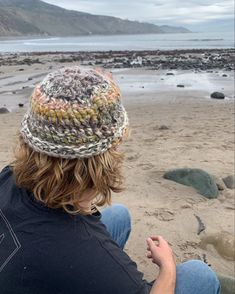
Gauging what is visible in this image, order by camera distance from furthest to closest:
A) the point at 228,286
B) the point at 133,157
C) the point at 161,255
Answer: the point at 133,157 < the point at 228,286 < the point at 161,255

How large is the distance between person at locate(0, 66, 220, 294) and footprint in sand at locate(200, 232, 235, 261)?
2.09 m

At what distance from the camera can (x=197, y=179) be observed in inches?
189

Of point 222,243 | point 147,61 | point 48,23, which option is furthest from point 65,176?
point 48,23

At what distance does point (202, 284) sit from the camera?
82.7 inches

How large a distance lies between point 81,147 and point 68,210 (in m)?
0.22

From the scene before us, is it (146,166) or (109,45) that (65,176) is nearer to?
(146,166)

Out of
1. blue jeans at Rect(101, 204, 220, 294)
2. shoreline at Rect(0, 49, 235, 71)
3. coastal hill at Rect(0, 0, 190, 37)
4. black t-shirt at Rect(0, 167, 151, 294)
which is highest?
coastal hill at Rect(0, 0, 190, 37)

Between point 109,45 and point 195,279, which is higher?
point 195,279

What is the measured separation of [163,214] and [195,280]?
6.97ft

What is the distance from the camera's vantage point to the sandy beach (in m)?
3.72

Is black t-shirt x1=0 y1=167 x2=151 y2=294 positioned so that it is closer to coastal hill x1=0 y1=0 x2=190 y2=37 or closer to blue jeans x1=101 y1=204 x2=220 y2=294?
blue jeans x1=101 y1=204 x2=220 y2=294

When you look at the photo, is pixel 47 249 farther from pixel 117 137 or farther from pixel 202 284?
pixel 202 284

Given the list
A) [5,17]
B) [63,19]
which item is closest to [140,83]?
[5,17]

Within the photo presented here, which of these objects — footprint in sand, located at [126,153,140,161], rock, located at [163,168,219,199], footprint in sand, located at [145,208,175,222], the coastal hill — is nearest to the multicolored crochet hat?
footprint in sand, located at [145,208,175,222]
